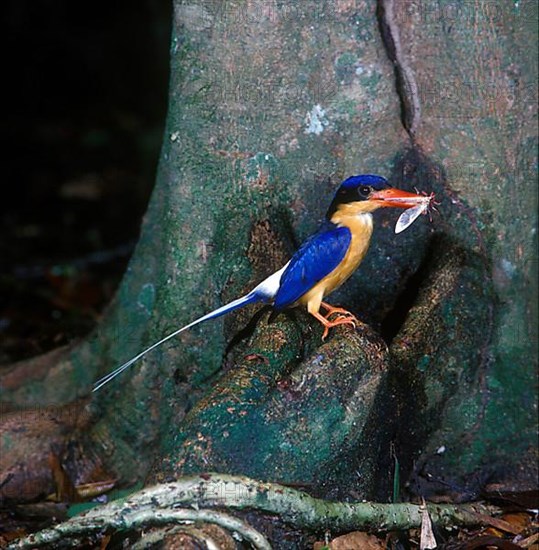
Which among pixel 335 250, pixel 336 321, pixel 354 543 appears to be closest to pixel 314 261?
pixel 335 250

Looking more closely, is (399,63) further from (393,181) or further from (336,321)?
(336,321)

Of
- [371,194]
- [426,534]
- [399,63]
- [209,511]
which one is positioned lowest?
[426,534]

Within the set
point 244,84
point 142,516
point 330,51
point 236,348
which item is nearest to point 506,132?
point 330,51

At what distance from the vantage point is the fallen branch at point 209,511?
3.14 metres

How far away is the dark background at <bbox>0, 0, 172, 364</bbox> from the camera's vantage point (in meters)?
7.39

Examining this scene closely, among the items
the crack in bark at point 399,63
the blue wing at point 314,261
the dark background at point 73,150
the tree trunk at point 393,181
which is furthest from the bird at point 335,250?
the dark background at point 73,150

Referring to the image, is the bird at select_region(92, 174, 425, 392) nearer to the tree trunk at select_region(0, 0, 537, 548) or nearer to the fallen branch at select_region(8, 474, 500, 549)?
the tree trunk at select_region(0, 0, 537, 548)

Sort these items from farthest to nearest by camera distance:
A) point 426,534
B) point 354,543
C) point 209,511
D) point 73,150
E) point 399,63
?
point 73,150 < point 399,63 < point 426,534 < point 354,543 < point 209,511

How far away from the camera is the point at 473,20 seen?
4301mm

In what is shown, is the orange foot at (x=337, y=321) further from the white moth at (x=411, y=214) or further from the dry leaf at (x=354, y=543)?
the dry leaf at (x=354, y=543)

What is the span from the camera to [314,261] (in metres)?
3.79

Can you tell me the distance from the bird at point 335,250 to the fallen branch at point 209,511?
2.17ft

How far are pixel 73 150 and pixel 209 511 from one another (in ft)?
26.9

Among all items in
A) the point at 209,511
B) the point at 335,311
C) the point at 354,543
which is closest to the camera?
the point at 209,511
